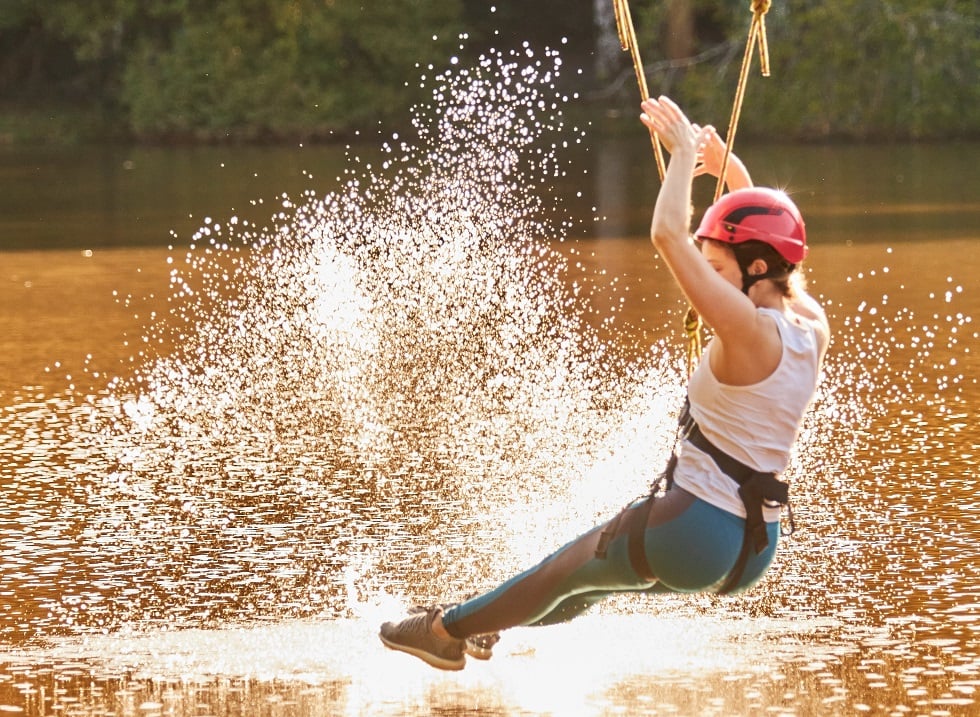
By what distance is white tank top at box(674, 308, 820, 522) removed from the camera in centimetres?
421

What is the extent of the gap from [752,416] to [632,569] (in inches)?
16.7

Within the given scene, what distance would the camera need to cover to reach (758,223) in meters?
4.27

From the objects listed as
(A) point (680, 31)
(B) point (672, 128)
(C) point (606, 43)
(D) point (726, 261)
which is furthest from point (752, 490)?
(C) point (606, 43)

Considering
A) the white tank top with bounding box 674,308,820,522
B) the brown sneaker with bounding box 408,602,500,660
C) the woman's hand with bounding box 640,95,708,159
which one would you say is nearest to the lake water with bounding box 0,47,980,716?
the brown sneaker with bounding box 408,602,500,660

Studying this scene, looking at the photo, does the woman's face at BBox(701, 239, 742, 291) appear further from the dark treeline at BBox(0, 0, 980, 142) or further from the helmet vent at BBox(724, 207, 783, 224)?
the dark treeline at BBox(0, 0, 980, 142)

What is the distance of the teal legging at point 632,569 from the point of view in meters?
4.23

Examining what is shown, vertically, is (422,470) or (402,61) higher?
(402,61)

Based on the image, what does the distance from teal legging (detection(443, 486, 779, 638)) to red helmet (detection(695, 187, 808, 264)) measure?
21.5 inches

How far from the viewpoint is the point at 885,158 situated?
27.2m

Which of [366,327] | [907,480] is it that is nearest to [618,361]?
[366,327]

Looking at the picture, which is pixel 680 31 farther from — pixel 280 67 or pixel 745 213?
pixel 745 213

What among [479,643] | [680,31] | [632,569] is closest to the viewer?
[632,569]

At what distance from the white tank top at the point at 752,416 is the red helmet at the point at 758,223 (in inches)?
6.1

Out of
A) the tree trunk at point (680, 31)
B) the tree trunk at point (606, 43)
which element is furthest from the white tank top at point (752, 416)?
the tree trunk at point (606, 43)
